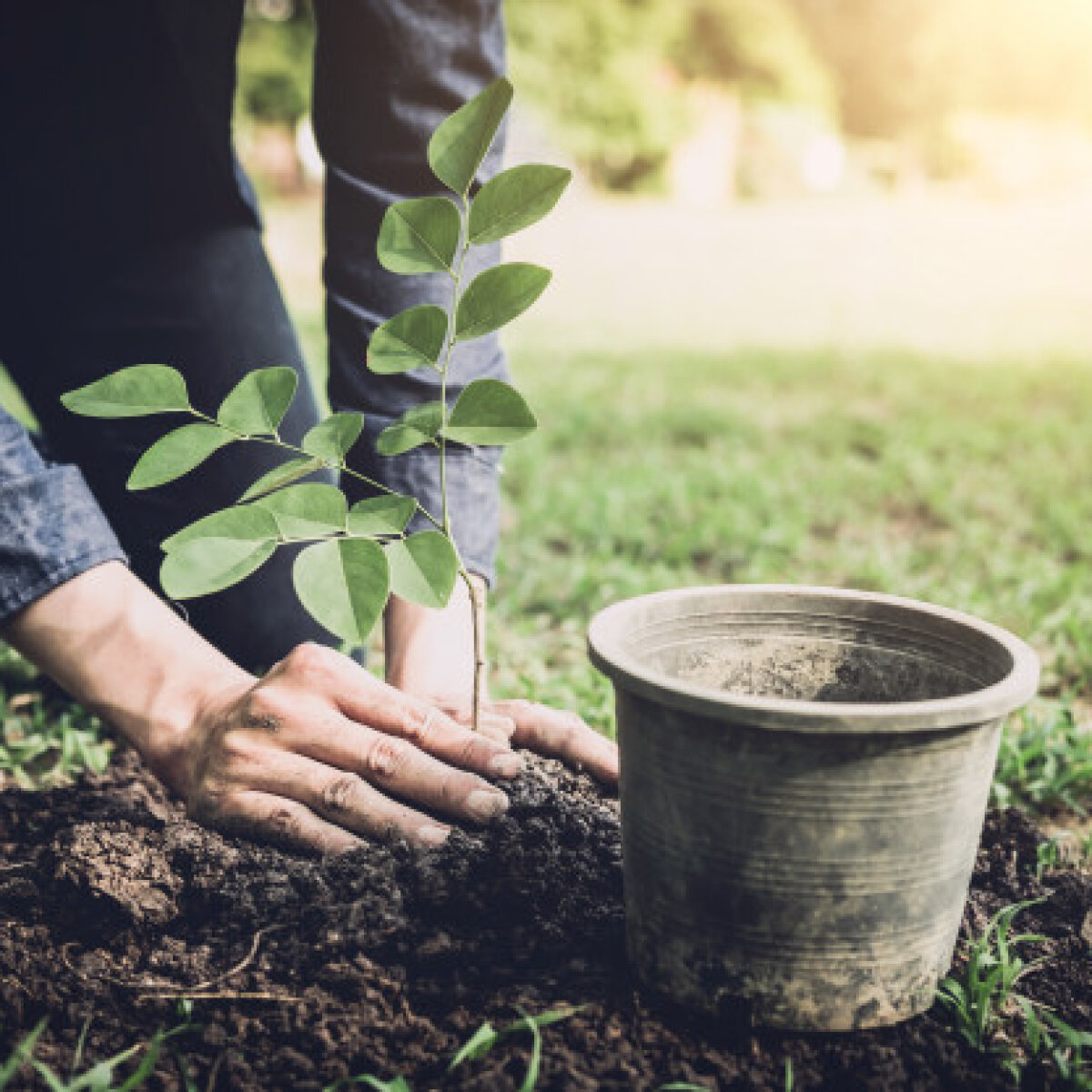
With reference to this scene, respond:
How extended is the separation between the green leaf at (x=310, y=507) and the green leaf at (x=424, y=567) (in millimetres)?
70

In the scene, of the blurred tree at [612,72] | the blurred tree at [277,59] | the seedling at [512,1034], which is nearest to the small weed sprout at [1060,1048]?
the seedling at [512,1034]

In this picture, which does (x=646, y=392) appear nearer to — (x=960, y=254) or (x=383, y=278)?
(x=383, y=278)

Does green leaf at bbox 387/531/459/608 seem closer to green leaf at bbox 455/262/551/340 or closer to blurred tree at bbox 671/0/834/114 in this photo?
green leaf at bbox 455/262/551/340

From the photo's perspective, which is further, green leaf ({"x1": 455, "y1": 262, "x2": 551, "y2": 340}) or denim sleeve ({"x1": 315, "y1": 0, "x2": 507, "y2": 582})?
denim sleeve ({"x1": 315, "y1": 0, "x2": 507, "y2": 582})

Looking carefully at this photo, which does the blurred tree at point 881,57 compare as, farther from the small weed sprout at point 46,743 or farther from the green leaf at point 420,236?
the green leaf at point 420,236

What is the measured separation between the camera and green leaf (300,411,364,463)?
1364 mm

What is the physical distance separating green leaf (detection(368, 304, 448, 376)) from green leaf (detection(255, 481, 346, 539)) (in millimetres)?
146

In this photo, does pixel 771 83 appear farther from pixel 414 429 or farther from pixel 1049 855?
pixel 414 429

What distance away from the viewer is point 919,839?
123 cm

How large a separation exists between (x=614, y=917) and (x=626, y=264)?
1125 cm

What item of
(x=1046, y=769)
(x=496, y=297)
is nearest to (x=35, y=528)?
(x=496, y=297)

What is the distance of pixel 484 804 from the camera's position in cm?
152

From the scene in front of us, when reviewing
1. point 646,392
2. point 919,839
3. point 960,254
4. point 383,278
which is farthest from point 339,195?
point 960,254

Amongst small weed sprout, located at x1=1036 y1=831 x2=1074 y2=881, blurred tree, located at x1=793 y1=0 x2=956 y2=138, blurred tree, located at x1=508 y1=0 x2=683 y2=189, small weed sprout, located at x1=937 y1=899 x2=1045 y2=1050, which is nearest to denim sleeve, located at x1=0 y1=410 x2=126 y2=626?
small weed sprout, located at x1=937 y1=899 x2=1045 y2=1050
